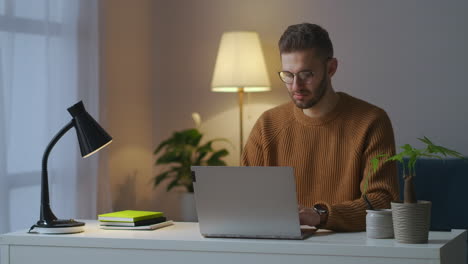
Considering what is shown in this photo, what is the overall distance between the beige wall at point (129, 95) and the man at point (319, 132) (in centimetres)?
148

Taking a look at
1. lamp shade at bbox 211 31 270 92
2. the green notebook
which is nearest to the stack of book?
the green notebook

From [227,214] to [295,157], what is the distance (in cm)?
66

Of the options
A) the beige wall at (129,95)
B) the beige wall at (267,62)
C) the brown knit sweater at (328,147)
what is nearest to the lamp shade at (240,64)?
the beige wall at (267,62)

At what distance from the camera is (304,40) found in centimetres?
249

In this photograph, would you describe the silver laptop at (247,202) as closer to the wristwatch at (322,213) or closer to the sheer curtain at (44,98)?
the wristwatch at (322,213)

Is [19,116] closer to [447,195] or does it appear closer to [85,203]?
[85,203]

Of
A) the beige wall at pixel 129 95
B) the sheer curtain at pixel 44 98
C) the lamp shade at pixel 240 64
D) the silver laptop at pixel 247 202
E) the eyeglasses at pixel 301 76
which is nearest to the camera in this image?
the silver laptop at pixel 247 202

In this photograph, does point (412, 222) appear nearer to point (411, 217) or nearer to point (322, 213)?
point (411, 217)

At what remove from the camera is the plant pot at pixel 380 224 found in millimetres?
1953

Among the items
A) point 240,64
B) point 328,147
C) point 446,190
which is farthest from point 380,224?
point 240,64

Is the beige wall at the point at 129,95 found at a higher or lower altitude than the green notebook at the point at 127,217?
higher

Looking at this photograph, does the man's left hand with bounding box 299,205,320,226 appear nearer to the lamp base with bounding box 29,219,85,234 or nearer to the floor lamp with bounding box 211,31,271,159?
the lamp base with bounding box 29,219,85,234

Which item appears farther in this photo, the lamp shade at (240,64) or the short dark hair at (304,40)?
the lamp shade at (240,64)

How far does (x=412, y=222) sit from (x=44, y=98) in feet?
6.81
